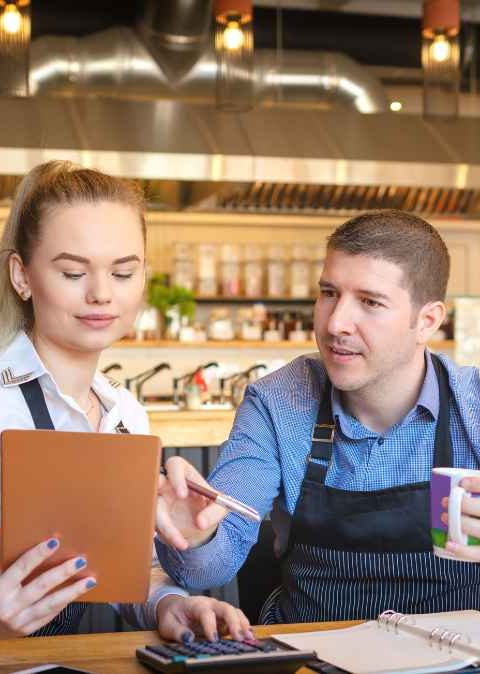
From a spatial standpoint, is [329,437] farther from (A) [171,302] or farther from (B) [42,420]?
(A) [171,302]

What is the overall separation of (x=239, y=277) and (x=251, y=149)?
226 centimetres

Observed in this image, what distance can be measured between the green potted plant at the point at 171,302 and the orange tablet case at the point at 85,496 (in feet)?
21.1

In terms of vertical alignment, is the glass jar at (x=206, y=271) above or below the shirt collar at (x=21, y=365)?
above

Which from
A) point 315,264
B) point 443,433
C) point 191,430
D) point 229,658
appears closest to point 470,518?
point 229,658

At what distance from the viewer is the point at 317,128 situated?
6926mm

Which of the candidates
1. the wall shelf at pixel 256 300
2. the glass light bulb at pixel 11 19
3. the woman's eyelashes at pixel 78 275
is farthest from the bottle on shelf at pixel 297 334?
the woman's eyelashes at pixel 78 275

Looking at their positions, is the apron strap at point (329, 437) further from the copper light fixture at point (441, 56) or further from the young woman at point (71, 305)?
the copper light fixture at point (441, 56)

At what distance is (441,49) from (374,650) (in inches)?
165

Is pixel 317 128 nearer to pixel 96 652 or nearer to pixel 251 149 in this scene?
pixel 251 149

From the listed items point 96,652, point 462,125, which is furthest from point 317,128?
point 96,652

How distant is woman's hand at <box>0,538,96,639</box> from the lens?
136 cm

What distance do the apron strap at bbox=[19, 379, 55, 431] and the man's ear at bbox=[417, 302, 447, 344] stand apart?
740 mm

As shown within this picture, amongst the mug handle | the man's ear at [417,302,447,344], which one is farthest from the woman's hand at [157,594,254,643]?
the man's ear at [417,302,447,344]

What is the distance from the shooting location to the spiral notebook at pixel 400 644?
4.47 ft
